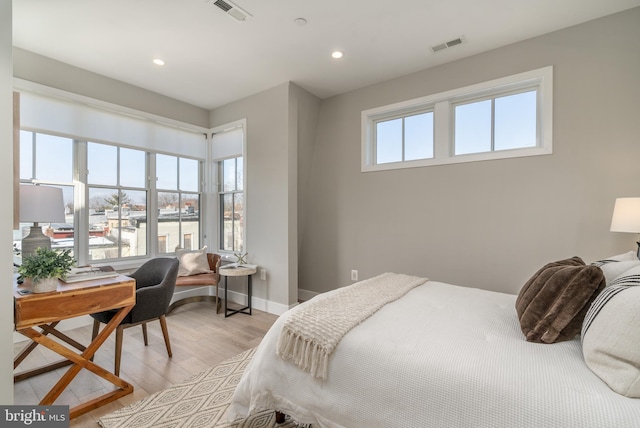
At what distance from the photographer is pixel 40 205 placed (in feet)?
7.28

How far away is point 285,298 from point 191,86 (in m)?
2.86

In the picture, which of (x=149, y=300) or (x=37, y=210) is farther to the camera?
(x=149, y=300)

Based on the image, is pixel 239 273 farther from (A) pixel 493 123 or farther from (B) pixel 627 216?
(B) pixel 627 216

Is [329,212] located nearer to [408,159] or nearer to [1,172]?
[408,159]

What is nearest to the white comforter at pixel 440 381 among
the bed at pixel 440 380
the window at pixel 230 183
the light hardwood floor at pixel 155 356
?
the bed at pixel 440 380

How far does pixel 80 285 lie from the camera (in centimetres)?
191

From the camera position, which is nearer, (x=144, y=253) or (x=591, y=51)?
(x=591, y=51)

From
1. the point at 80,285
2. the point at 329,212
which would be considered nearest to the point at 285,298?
the point at 329,212

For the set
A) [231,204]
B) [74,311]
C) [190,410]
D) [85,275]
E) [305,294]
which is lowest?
[190,410]

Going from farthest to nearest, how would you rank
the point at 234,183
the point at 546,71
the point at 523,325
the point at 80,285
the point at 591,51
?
the point at 234,183 → the point at 546,71 → the point at 591,51 → the point at 80,285 → the point at 523,325

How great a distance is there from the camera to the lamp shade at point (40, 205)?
2158 millimetres

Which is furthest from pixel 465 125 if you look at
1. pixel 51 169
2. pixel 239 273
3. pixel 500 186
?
pixel 51 169

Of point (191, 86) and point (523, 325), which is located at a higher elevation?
point (191, 86)

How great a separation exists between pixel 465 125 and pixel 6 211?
374 cm
